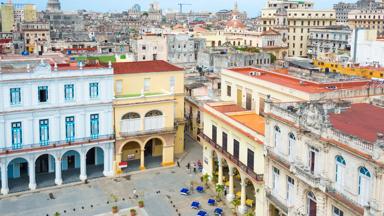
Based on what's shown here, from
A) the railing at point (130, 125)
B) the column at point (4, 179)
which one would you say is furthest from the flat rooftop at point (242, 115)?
the column at point (4, 179)

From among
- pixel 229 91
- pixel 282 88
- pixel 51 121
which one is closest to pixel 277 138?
pixel 282 88

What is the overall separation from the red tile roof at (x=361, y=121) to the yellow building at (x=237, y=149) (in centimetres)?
661

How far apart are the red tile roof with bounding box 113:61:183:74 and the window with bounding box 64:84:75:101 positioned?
20.2 feet

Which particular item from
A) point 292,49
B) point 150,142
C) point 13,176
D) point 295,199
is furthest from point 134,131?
point 292,49

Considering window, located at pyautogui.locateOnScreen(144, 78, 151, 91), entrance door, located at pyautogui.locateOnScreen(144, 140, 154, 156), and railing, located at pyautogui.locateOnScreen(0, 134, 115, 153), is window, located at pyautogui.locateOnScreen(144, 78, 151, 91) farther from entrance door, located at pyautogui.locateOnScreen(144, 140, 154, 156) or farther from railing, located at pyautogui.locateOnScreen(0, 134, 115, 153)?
railing, located at pyautogui.locateOnScreen(0, 134, 115, 153)

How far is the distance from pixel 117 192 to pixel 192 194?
285 inches

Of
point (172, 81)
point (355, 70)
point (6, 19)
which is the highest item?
point (6, 19)

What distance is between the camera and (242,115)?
145 feet

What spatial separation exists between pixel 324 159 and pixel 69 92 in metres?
27.4

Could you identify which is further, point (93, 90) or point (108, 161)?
point (108, 161)

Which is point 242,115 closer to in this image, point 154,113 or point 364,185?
point 154,113

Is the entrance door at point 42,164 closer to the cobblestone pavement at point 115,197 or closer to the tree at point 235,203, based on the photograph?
the cobblestone pavement at point 115,197

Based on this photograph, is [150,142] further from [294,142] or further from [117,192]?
[294,142]

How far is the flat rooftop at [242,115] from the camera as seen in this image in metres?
39.9
